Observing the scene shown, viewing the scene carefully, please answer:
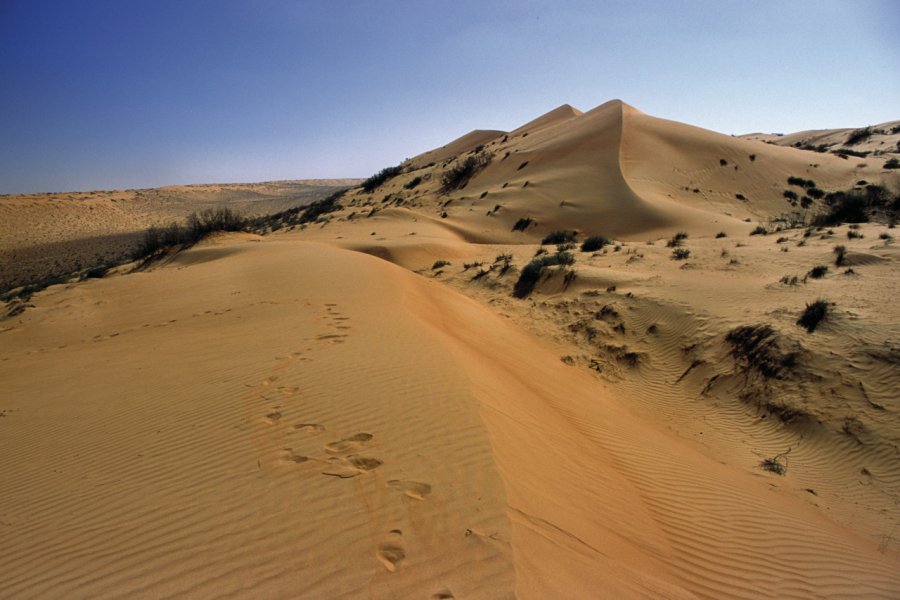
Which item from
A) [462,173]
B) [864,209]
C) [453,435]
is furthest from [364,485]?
[462,173]

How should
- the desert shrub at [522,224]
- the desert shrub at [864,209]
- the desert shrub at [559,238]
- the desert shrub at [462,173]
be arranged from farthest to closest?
the desert shrub at [462,173] → the desert shrub at [522,224] → the desert shrub at [559,238] → the desert shrub at [864,209]

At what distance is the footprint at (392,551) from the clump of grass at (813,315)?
26.8ft

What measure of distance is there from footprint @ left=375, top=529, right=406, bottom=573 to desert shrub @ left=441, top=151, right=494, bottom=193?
32.6 meters

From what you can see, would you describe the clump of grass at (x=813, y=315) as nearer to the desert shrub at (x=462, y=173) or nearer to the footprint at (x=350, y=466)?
the footprint at (x=350, y=466)

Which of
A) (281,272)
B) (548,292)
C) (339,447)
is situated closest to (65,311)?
(281,272)

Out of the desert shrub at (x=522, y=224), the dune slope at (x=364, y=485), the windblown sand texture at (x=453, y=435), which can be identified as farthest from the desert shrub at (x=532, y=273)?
the desert shrub at (x=522, y=224)

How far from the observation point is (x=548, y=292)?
1277 cm

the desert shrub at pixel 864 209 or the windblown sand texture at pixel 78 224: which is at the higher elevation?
the windblown sand texture at pixel 78 224

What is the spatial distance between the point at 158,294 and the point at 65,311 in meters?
1.98

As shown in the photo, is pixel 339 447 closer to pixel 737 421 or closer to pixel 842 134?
pixel 737 421

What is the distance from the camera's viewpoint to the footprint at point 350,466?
11.7 feet

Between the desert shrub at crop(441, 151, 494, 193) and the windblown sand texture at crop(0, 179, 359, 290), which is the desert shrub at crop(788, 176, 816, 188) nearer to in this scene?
the desert shrub at crop(441, 151, 494, 193)

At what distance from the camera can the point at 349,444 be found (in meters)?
4.04

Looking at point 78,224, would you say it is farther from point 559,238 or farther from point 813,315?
point 813,315
